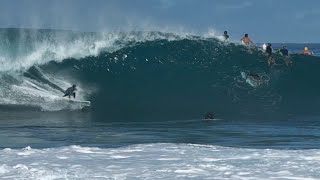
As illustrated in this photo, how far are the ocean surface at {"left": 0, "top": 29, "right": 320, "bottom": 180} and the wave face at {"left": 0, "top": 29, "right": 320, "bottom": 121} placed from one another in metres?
0.05

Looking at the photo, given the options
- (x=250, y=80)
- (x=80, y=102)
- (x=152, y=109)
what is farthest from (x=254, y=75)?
(x=80, y=102)

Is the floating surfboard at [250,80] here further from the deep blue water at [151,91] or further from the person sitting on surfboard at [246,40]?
the person sitting on surfboard at [246,40]

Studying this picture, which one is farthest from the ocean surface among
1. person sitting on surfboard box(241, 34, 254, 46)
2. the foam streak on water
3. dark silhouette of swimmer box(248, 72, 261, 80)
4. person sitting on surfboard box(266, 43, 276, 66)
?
person sitting on surfboard box(241, 34, 254, 46)

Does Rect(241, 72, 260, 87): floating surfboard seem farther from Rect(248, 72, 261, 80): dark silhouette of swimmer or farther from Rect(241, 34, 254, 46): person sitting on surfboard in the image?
Rect(241, 34, 254, 46): person sitting on surfboard

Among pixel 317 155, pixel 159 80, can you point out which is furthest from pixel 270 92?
pixel 317 155

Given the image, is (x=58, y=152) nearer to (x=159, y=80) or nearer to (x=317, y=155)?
(x=317, y=155)

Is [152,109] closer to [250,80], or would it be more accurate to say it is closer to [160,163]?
[250,80]

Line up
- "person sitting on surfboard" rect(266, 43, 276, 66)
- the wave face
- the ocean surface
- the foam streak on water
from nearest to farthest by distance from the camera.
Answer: the foam streak on water, the ocean surface, the wave face, "person sitting on surfboard" rect(266, 43, 276, 66)

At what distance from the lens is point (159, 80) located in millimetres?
23781

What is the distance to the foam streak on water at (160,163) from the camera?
873 cm

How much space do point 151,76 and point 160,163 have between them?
565 inches

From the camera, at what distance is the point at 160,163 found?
31.9ft

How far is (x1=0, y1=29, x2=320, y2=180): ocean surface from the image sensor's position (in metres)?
9.62

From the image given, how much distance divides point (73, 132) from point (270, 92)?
1025cm
